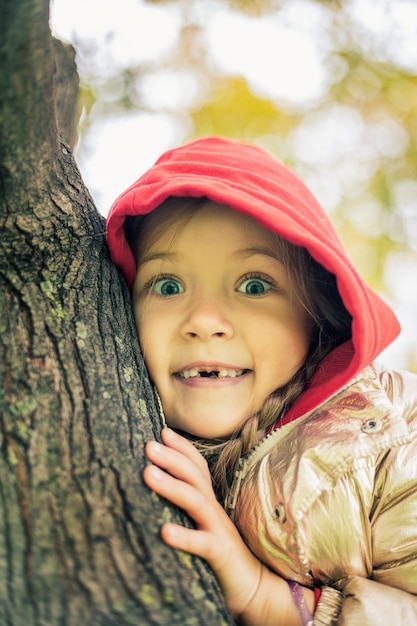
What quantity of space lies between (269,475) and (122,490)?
0.64 meters

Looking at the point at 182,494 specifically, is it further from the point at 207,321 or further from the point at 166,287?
the point at 166,287

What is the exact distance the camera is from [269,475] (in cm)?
180

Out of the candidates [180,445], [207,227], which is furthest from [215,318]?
[180,445]

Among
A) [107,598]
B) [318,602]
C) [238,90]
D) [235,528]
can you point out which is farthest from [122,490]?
[238,90]

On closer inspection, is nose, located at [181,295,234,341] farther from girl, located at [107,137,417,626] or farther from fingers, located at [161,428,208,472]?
fingers, located at [161,428,208,472]

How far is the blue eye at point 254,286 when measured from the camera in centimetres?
203

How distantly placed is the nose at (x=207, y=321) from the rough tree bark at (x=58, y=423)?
0.35 metres

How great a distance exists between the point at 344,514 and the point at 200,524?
0.45 meters

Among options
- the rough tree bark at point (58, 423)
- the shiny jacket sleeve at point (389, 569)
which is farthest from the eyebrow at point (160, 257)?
the shiny jacket sleeve at point (389, 569)

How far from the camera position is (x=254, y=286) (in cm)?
204

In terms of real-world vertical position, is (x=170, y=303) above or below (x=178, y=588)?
above

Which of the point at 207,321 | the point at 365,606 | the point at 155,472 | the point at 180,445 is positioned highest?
the point at 207,321

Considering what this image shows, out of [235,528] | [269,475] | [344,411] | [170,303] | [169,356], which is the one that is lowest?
[235,528]

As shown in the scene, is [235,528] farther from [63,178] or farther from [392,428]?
[63,178]
